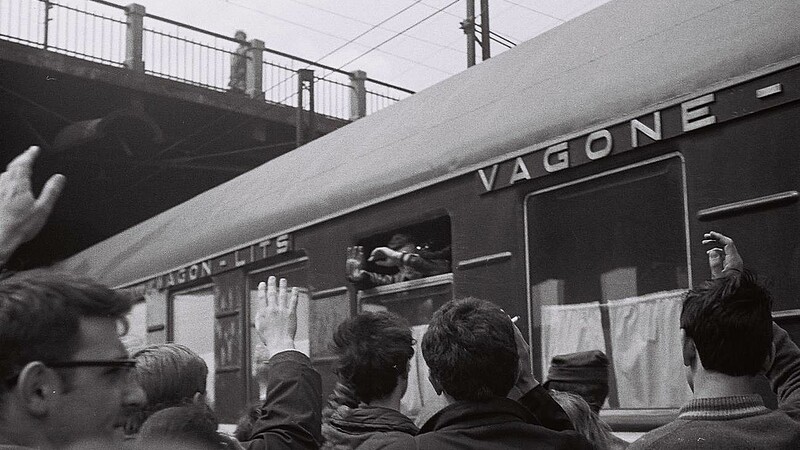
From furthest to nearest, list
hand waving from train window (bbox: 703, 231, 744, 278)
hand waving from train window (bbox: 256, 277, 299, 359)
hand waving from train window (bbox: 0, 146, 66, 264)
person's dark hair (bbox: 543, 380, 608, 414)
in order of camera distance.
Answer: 1. person's dark hair (bbox: 543, 380, 608, 414)
2. hand waving from train window (bbox: 703, 231, 744, 278)
3. hand waving from train window (bbox: 256, 277, 299, 359)
4. hand waving from train window (bbox: 0, 146, 66, 264)

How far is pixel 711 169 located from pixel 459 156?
130cm

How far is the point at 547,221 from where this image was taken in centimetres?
360

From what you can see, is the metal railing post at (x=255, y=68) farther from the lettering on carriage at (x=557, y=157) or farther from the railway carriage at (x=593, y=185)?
the lettering on carriage at (x=557, y=157)

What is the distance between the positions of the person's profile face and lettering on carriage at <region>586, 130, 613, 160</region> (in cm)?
224

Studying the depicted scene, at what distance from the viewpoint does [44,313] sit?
129cm

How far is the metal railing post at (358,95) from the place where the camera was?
15.9 m

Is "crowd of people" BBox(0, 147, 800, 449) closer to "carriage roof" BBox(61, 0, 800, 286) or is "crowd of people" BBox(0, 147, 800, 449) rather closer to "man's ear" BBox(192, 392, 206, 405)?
"man's ear" BBox(192, 392, 206, 405)

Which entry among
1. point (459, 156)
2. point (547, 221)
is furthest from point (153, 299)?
point (547, 221)

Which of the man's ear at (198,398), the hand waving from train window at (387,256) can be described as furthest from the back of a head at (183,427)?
the hand waving from train window at (387,256)

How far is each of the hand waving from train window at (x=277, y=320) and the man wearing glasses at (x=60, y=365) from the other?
1.18 metres

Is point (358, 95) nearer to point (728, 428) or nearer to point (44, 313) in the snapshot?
point (728, 428)

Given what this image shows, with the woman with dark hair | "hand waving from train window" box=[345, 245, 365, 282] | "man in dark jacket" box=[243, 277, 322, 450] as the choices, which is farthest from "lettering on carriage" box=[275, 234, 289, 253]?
the woman with dark hair

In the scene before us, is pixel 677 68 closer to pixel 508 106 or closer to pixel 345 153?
pixel 508 106

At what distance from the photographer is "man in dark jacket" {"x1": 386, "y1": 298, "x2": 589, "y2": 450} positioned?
1.97m
